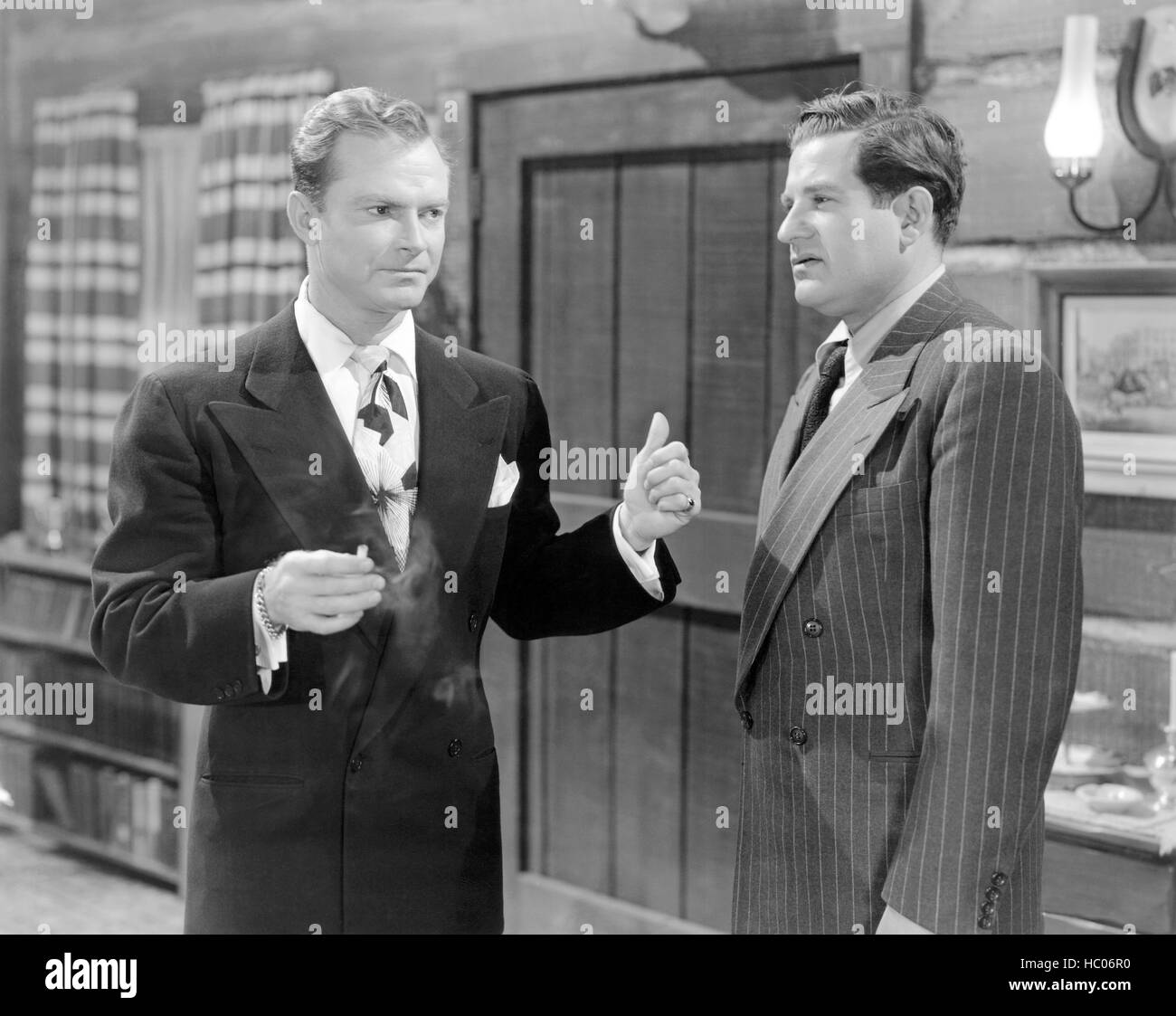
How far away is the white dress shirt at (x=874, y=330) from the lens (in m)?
1.94

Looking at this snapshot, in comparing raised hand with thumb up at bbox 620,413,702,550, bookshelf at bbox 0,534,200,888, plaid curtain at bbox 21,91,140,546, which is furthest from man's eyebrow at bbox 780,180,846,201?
bookshelf at bbox 0,534,200,888

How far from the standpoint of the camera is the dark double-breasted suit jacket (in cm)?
198

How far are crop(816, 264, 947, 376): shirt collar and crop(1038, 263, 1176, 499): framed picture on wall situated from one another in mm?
654

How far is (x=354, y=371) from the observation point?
2.11 meters

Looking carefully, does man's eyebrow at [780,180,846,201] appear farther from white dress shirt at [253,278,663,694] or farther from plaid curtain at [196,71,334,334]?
plaid curtain at [196,71,334,334]

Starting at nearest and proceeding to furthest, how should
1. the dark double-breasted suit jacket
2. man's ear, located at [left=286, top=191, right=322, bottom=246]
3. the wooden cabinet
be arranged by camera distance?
the dark double-breasted suit jacket, man's ear, located at [left=286, top=191, right=322, bottom=246], the wooden cabinet

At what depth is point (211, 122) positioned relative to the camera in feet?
10.3

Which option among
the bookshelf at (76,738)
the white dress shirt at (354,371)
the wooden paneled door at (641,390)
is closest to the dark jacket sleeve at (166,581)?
the white dress shirt at (354,371)

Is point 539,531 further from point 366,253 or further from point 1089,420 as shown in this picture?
point 1089,420

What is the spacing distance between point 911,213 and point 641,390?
3.55 ft

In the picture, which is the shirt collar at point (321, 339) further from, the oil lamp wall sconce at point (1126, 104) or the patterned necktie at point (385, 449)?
the oil lamp wall sconce at point (1126, 104)
